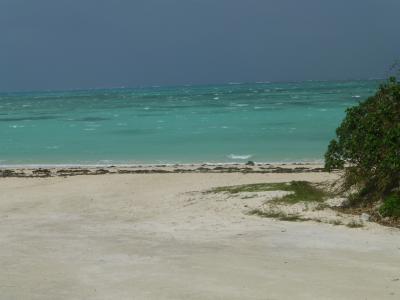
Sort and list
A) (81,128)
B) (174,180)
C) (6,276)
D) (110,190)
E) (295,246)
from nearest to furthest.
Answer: (6,276) → (295,246) → (110,190) → (174,180) → (81,128)

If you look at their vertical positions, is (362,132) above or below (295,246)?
above

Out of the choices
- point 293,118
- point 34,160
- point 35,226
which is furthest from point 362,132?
point 293,118

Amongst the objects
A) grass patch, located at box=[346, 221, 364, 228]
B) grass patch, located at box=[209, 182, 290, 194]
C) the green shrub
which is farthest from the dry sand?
the green shrub

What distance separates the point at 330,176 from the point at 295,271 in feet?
28.3

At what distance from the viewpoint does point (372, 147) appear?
35.2 ft

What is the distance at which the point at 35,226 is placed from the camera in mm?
10844

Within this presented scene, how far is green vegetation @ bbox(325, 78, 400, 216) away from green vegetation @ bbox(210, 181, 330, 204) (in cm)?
63

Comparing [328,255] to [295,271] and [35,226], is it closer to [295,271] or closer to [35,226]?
[295,271]

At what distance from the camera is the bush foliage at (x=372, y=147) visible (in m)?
10.4

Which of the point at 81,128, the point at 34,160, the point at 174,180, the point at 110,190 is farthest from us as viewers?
the point at 81,128

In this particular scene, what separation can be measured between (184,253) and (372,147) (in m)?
4.42

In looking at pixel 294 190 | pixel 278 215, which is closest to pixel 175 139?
pixel 294 190

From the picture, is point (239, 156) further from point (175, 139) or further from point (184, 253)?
point (184, 253)

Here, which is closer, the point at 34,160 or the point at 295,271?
the point at 295,271
